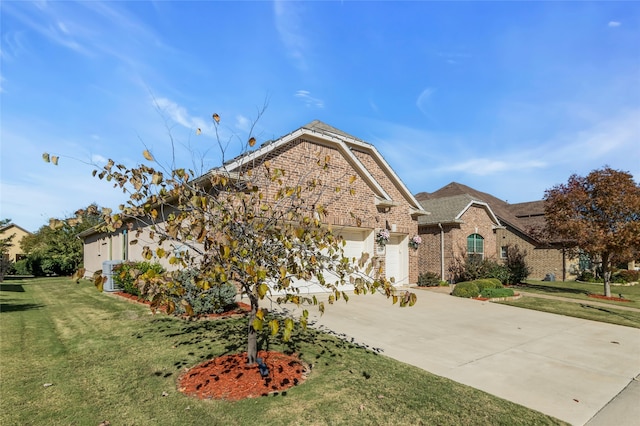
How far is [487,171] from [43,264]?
33.1 meters

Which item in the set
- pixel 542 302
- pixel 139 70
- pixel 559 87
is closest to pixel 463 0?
pixel 559 87

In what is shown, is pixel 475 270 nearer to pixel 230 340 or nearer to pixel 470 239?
pixel 470 239

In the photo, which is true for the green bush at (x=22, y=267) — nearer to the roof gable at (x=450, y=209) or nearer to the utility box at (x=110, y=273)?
the utility box at (x=110, y=273)

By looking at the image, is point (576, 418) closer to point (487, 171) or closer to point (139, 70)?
point (139, 70)

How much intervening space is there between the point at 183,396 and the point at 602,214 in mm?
18542

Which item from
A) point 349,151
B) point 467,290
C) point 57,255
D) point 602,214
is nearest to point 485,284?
point 467,290

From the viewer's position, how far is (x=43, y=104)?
7.30 m

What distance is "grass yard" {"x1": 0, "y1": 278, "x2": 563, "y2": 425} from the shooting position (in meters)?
3.85

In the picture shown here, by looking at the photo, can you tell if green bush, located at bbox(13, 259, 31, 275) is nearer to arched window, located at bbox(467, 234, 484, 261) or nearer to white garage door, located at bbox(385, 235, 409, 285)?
white garage door, located at bbox(385, 235, 409, 285)

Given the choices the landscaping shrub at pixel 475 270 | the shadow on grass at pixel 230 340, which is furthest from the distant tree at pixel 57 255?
the landscaping shrub at pixel 475 270

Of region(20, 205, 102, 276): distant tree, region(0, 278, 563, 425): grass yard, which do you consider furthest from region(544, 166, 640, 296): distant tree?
region(20, 205, 102, 276): distant tree

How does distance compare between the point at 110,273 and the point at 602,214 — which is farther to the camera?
the point at 602,214

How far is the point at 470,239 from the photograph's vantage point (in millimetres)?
20875

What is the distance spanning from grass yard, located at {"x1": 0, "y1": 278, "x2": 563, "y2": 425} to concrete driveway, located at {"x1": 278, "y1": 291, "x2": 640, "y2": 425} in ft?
1.96
